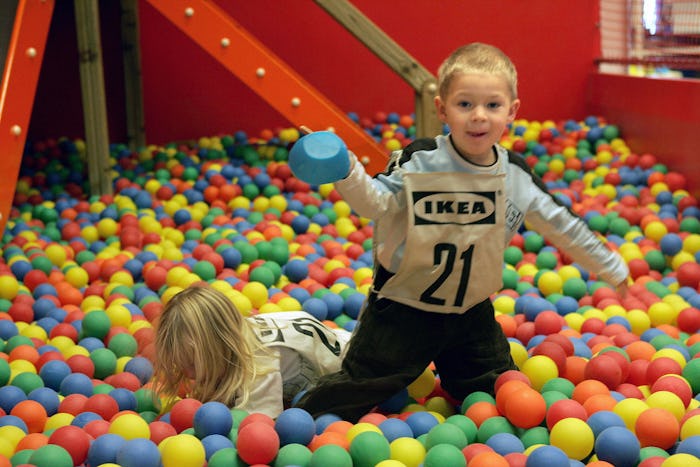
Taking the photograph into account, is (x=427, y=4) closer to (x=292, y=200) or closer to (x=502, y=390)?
(x=292, y=200)

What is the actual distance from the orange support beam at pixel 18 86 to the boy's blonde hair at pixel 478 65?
1.71 meters

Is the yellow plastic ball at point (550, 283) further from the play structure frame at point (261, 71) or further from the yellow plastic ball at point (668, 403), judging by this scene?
the yellow plastic ball at point (668, 403)

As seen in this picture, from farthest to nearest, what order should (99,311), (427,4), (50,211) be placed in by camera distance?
(427,4)
(50,211)
(99,311)

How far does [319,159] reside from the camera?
183 centimetres

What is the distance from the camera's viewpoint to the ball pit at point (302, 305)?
192cm

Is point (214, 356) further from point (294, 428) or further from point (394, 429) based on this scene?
point (394, 429)

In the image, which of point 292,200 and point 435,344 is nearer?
point 435,344

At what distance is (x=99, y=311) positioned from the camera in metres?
2.77

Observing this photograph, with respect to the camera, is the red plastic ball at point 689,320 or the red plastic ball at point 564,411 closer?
the red plastic ball at point 564,411

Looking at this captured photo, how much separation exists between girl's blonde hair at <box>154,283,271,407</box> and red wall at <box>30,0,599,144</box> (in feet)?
10.4

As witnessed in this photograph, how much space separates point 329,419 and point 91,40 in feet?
8.39

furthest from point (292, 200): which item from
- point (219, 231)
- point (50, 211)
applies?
point (50, 211)

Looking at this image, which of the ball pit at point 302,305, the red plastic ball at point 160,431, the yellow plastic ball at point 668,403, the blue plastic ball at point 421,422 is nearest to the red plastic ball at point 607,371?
the ball pit at point 302,305

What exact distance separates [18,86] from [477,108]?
2056 mm
